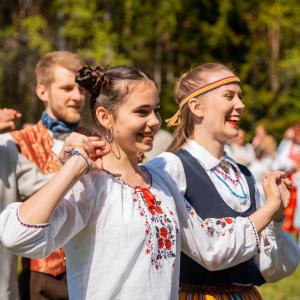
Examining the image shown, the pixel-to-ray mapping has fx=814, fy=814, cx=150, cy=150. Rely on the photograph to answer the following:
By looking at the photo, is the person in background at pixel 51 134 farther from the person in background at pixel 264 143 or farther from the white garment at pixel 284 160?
the person in background at pixel 264 143

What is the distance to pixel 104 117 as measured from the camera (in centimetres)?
298

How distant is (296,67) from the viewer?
81.3 ft

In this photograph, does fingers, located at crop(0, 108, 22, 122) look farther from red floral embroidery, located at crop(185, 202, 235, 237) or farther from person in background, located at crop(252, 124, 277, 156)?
person in background, located at crop(252, 124, 277, 156)

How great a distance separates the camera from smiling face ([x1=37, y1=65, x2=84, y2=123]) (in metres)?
4.60

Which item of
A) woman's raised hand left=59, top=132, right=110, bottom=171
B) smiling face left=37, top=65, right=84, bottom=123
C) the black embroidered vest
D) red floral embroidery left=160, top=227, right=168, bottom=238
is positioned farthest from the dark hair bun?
smiling face left=37, top=65, right=84, bottom=123

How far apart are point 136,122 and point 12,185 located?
1228 mm

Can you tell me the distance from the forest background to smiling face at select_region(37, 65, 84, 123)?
18.7 metres

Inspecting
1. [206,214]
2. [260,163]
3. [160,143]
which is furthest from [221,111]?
[260,163]

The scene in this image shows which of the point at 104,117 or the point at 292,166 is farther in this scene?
the point at 292,166

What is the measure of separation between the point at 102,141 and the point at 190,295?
1053mm

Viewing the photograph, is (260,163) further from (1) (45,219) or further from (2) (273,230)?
(1) (45,219)

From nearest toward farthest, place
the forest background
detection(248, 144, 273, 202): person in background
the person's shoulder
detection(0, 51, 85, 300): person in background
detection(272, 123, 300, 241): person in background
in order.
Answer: the person's shoulder → detection(0, 51, 85, 300): person in background → detection(272, 123, 300, 241): person in background → detection(248, 144, 273, 202): person in background → the forest background

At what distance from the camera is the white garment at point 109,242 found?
8.79ft

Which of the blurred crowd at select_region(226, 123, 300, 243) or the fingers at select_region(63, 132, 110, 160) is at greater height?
the fingers at select_region(63, 132, 110, 160)
